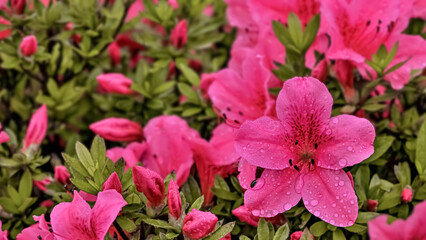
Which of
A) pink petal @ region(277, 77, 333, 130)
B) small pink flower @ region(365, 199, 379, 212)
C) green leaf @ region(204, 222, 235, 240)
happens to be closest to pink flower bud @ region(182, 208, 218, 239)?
green leaf @ region(204, 222, 235, 240)

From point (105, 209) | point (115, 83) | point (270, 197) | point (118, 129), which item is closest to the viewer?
point (105, 209)

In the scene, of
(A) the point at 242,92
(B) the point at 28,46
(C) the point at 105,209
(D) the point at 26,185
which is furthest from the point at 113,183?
(B) the point at 28,46

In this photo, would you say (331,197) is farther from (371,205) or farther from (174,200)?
(174,200)

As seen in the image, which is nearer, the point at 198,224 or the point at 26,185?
the point at 198,224

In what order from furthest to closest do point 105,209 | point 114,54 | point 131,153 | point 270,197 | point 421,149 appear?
point 114,54, point 131,153, point 421,149, point 270,197, point 105,209

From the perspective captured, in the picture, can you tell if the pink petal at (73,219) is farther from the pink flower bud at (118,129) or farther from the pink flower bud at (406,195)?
the pink flower bud at (406,195)

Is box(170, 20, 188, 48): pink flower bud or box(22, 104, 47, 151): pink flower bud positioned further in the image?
box(170, 20, 188, 48): pink flower bud

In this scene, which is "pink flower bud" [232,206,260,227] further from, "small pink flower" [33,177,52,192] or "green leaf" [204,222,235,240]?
"small pink flower" [33,177,52,192]
